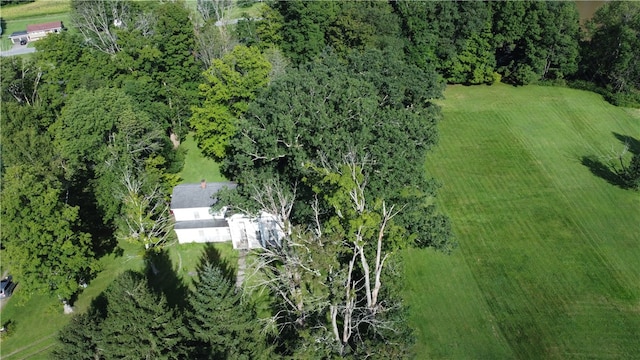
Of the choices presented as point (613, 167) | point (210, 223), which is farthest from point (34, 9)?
point (613, 167)

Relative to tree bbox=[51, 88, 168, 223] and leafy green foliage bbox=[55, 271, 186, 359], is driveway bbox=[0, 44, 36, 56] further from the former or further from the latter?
leafy green foliage bbox=[55, 271, 186, 359]

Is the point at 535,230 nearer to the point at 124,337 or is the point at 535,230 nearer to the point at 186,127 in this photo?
the point at 124,337

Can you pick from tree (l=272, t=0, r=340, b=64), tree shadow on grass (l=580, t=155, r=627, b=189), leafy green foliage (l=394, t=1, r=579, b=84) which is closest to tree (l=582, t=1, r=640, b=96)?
leafy green foliage (l=394, t=1, r=579, b=84)

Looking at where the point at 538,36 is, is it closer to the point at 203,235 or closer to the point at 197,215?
the point at 197,215

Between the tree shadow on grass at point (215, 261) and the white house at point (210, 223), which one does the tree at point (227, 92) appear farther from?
the tree shadow on grass at point (215, 261)

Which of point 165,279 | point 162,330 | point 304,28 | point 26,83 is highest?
point 304,28
